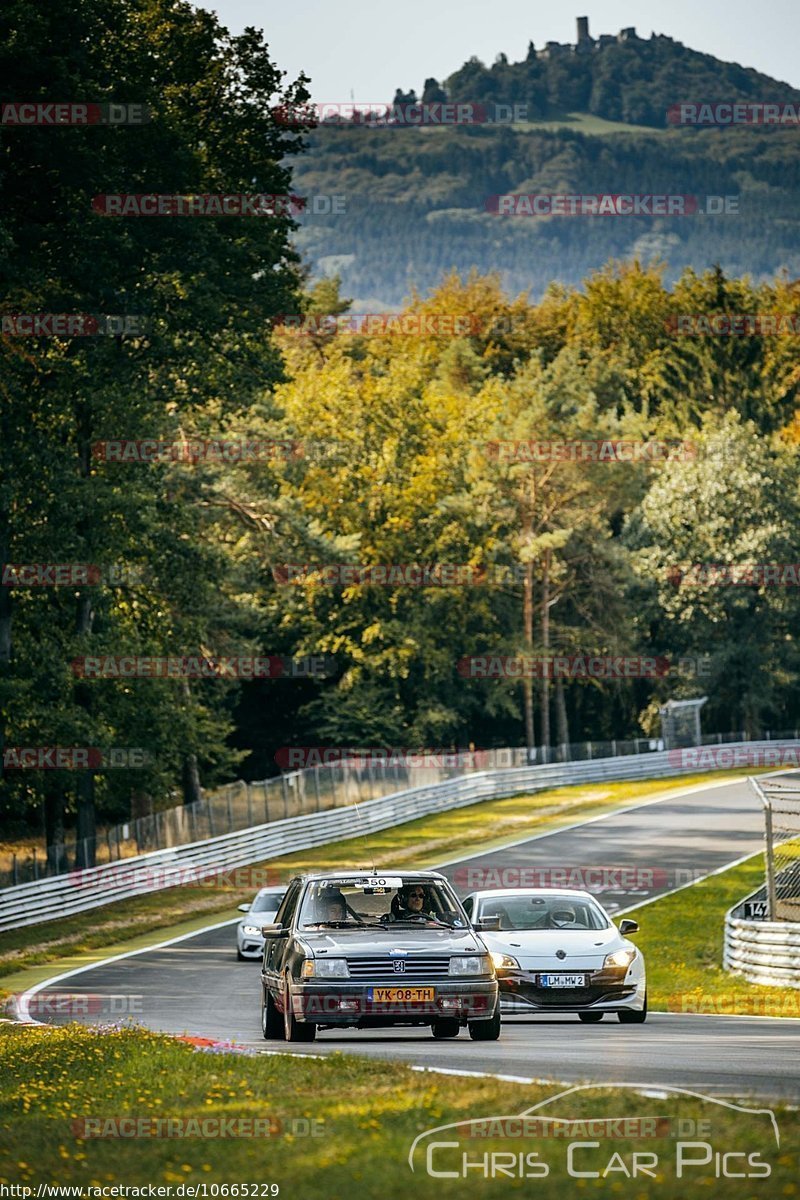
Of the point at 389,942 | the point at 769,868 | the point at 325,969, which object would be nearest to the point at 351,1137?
the point at 325,969

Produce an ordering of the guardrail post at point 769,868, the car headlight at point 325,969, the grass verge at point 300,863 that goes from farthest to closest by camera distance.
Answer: the grass verge at point 300,863 < the guardrail post at point 769,868 < the car headlight at point 325,969

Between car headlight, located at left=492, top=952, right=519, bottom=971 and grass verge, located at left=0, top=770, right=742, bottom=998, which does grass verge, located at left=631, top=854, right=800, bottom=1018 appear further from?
grass verge, located at left=0, top=770, right=742, bottom=998

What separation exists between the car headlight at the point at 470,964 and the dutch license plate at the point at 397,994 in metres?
0.29

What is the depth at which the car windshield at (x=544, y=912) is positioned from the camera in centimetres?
2001

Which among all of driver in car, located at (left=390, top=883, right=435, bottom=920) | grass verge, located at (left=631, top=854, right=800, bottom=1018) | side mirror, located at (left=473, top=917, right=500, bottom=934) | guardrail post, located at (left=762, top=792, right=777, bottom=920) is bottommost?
grass verge, located at (left=631, top=854, right=800, bottom=1018)

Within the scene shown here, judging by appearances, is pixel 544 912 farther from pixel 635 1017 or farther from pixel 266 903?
pixel 266 903

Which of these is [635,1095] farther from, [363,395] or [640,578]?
[640,578]

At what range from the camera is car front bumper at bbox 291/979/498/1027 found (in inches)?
612

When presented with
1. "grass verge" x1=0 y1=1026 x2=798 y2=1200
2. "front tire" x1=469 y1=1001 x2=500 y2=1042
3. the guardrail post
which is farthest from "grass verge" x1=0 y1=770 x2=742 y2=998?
"grass verge" x1=0 y1=1026 x2=798 y2=1200

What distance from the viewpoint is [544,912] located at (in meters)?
20.6

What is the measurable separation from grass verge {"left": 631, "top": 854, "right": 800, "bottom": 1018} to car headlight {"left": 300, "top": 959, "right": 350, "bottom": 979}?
783 cm

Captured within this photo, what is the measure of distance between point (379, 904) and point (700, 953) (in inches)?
629

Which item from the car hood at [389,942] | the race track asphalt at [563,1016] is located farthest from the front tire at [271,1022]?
the car hood at [389,942]

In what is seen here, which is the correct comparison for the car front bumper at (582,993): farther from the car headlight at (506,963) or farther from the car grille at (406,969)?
the car grille at (406,969)
